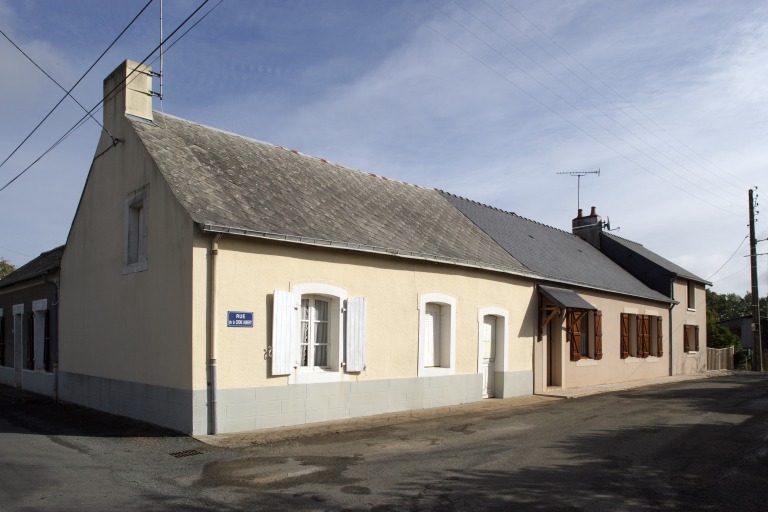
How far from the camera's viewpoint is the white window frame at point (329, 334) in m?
10.5

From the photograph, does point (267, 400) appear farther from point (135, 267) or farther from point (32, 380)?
point (32, 380)

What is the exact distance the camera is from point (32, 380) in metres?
15.9

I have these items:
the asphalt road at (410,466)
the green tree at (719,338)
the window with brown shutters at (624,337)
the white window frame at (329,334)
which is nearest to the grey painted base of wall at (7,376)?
the asphalt road at (410,466)

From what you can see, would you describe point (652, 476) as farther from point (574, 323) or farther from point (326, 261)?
point (574, 323)

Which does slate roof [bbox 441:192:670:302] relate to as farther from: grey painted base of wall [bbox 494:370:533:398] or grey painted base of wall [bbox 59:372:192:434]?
grey painted base of wall [bbox 59:372:192:434]

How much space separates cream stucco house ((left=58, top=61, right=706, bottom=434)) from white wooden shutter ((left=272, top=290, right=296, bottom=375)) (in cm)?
3

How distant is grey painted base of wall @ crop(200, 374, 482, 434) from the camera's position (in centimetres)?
959

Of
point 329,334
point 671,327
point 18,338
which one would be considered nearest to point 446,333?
point 329,334

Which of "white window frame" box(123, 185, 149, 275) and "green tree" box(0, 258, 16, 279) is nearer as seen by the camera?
"white window frame" box(123, 185, 149, 275)

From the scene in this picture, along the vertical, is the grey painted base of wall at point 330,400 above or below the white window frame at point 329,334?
below

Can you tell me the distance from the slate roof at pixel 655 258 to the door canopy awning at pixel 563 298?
389 inches

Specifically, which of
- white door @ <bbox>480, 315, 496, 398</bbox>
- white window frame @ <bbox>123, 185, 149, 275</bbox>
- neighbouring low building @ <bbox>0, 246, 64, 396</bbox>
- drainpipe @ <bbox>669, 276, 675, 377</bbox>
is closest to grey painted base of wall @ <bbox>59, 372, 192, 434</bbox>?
neighbouring low building @ <bbox>0, 246, 64, 396</bbox>

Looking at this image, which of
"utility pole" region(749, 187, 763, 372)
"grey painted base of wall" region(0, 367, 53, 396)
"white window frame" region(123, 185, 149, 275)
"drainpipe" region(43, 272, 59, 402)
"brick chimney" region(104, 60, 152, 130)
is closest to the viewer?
"white window frame" region(123, 185, 149, 275)

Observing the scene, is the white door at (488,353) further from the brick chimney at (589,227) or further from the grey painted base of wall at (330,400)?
the brick chimney at (589,227)
